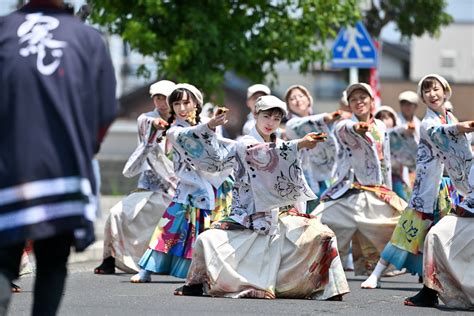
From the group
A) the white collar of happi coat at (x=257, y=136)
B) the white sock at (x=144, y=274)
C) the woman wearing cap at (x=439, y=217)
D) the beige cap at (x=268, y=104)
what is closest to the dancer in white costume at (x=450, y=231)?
the woman wearing cap at (x=439, y=217)

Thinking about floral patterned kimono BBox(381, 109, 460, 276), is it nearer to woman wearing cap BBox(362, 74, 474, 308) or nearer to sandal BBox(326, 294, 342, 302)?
woman wearing cap BBox(362, 74, 474, 308)

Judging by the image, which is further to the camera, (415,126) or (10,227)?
(415,126)

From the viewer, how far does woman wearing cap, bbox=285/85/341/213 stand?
13.3 meters

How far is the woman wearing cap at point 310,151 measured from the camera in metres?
13.3

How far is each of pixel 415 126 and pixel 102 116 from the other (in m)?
7.94

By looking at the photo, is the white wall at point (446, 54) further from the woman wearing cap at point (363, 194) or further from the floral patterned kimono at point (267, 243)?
the floral patterned kimono at point (267, 243)

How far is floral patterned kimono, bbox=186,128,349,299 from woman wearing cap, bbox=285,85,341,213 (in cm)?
342

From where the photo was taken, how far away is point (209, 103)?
55.6ft

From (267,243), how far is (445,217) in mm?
1268

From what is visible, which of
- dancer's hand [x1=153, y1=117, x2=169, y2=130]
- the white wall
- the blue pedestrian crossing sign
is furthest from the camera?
the white wall

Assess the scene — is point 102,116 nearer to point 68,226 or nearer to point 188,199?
point 68,226

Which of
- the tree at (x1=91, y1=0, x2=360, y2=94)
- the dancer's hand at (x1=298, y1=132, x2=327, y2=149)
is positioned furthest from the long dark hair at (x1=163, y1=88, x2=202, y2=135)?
the tree at (x1=91, y1=0, x2=360, y2=94)

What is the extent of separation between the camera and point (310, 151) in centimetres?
1405

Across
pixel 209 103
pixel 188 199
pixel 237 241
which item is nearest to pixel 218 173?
pixel 188 199
